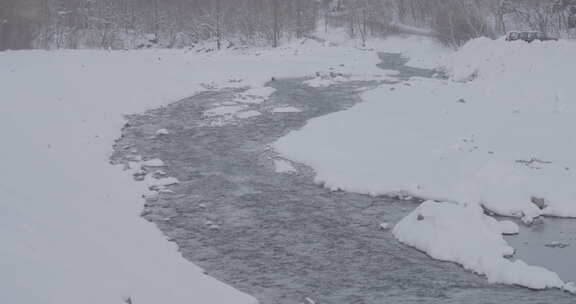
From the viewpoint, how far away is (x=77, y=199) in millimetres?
11977

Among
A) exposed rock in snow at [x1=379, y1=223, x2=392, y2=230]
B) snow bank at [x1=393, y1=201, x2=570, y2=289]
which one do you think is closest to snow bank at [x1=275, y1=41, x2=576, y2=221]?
snow bank at [x1=393, y1=201, x2=570, y2=289]

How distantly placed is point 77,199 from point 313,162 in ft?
23.1

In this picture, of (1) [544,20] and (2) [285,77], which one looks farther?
(1) [544,20]

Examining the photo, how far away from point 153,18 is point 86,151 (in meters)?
50.5

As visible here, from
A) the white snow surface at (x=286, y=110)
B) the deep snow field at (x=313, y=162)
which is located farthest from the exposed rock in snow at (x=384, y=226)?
the white snow surface at (x=286, y=110)

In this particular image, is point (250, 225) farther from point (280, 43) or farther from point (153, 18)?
point (153, 18)

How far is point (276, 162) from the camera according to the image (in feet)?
57.3

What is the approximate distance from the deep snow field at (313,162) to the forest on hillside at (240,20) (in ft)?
42.7

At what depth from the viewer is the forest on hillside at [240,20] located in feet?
148

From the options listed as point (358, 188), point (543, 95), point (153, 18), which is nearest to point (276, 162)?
point (358, 188)

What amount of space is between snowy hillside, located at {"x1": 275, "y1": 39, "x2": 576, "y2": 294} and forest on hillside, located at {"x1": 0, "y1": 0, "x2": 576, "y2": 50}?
1727 cm

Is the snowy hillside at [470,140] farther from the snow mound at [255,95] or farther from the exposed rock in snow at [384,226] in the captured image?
the snow mound at [255,95]

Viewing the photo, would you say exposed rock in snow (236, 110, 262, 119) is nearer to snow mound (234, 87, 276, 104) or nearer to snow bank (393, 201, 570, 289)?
snow mound (234, 87, 276, 104)

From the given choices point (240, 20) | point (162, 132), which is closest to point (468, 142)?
point (162, 132)
